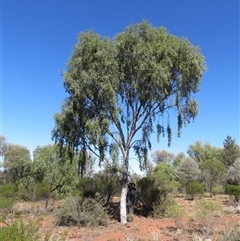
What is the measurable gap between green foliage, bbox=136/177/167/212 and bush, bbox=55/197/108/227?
145 inches

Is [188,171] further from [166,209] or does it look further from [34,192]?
Result: [166,209]

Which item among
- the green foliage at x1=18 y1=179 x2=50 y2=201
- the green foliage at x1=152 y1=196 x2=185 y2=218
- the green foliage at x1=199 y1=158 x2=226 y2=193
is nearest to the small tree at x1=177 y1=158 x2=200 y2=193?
the green foliage at x1=199 y1=158 x2=226 y2=193

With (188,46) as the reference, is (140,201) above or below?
below

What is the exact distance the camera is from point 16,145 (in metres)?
52.3

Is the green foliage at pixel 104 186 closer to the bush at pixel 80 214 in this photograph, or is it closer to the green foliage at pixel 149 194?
the green foliage at pixel 149 194

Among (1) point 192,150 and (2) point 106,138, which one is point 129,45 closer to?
(2) point 106,138

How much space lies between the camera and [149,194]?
52.6 feet

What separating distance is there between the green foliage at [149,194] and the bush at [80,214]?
3674 mm

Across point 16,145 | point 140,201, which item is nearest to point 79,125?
point 140,201

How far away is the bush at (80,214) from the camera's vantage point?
12.7 meters

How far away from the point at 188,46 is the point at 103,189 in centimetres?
978

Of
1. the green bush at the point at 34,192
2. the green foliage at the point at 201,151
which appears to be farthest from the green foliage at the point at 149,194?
the green foliage at the point at 201,151

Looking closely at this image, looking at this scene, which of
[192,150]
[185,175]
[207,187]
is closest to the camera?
[207,187]

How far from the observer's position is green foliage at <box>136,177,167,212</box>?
1593cm
